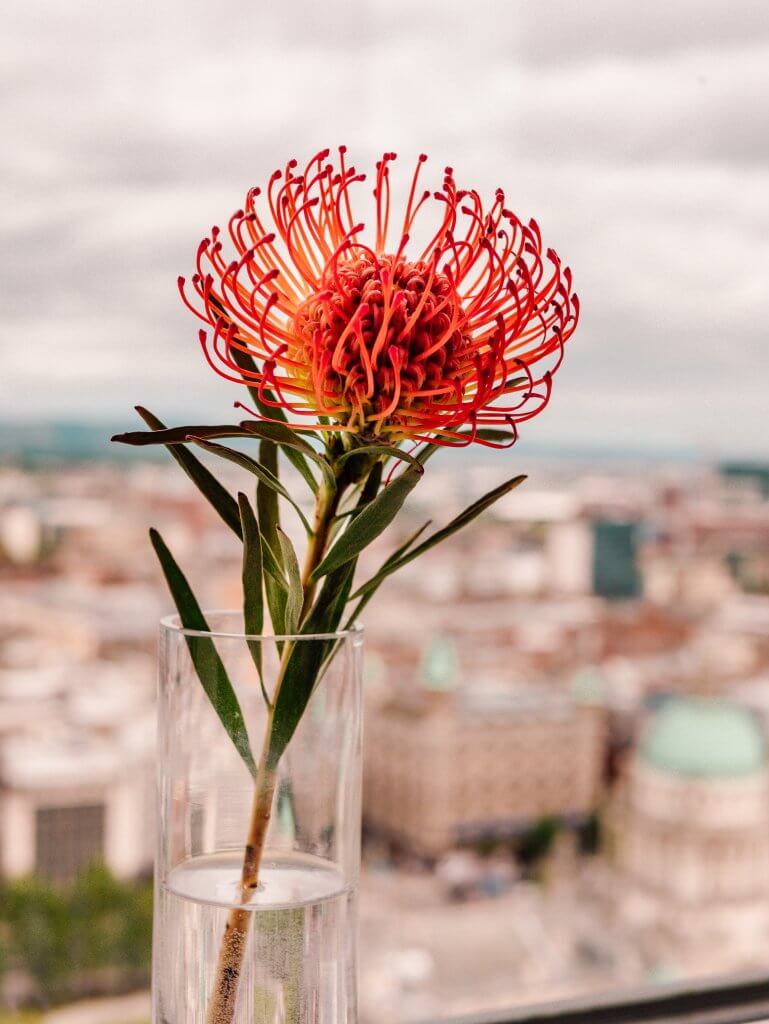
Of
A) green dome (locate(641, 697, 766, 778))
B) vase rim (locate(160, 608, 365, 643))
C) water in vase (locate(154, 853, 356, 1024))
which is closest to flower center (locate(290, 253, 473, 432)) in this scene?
vase rim (locate(160, 608, 365, 643))

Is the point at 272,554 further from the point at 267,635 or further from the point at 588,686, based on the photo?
the point at 588,686

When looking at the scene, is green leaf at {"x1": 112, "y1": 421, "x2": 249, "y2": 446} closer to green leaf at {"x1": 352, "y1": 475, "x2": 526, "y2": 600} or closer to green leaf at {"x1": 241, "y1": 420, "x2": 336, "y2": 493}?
green leaf at {"x1": 241, "y1": 420, "x2": 336, "y2": 493}

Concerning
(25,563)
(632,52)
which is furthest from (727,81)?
(25,563)

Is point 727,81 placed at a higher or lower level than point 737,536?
higher

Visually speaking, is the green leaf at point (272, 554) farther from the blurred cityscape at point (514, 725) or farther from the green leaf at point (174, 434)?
the blurred cityscape at point (514, 725)

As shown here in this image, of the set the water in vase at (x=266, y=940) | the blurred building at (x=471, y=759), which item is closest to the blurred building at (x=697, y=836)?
the blurred building at (x=471, y=759)

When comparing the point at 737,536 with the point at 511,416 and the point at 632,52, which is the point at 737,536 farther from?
the point at 511,416

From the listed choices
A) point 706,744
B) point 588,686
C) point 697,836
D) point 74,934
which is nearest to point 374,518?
point 74,934
